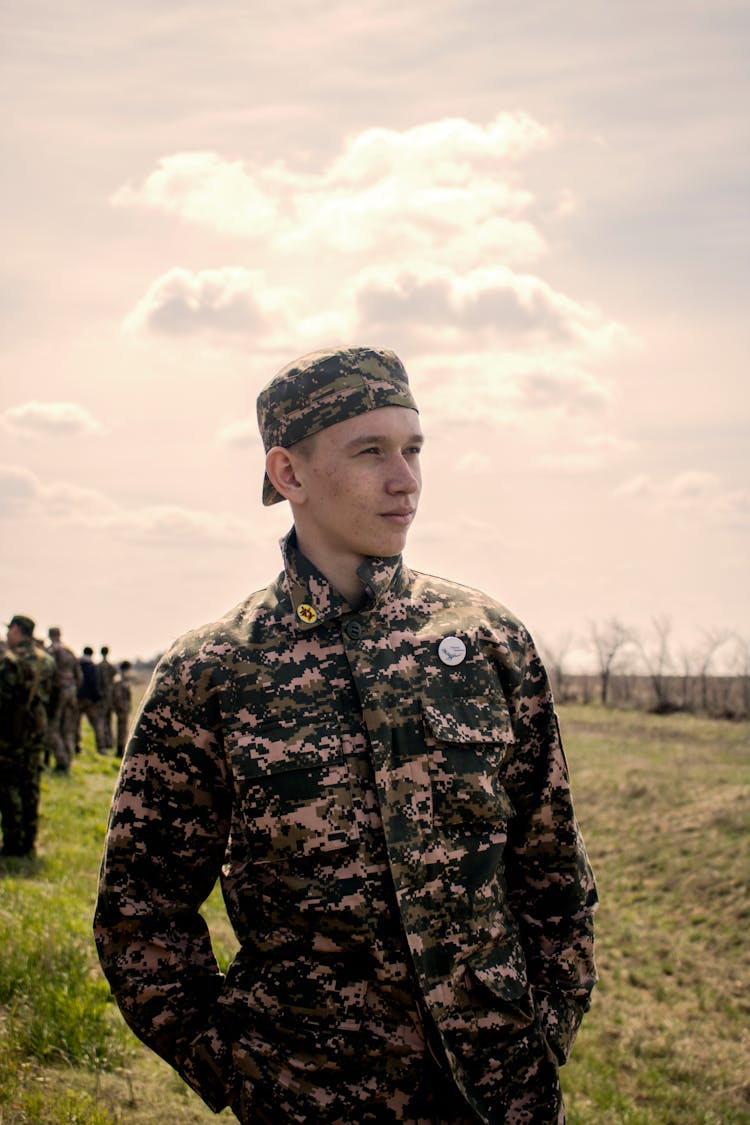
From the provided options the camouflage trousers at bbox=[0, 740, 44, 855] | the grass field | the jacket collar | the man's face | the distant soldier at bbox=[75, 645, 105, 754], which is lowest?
the grass field

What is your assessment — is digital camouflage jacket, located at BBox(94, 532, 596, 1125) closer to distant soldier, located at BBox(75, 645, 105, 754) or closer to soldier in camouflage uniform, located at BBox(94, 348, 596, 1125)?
soldier in camouflage uniform, located at BBox(94, 348, 596, 1125)

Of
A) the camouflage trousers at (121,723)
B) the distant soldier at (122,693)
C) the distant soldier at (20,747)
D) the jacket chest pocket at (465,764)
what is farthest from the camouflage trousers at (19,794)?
the camouflage trousers at (121,723)

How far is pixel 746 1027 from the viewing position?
8.21 metres

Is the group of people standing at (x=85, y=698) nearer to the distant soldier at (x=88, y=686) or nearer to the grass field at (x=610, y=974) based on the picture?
the distant soldier at (x=88, y=686)

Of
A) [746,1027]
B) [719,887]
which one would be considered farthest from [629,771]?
[746,1027]

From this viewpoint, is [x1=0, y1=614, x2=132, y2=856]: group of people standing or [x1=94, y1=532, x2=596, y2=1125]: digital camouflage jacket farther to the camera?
[x1=0, y1=614, x2=132, y2=856]: group of people standing

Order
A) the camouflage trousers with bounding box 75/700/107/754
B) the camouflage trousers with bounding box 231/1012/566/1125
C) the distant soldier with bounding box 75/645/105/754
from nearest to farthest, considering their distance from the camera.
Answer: the camouflage trousers with bounding box 231/1012/566/1125 → the distant soldier with bounding box 75/645/105/754 → the camouflage trousers with bounding box 75/700/107/754

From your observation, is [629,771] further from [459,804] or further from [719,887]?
[459,804]

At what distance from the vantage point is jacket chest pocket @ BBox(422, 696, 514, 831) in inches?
102

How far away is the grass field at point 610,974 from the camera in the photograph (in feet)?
16.2

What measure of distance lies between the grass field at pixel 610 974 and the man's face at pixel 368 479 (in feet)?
9.44

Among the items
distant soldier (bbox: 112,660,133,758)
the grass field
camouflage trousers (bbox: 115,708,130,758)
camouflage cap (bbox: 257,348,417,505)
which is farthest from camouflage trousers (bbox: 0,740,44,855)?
camouflage trousers (bbox: 115,708,130,758)

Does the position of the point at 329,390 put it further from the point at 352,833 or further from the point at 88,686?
the point at 88,686

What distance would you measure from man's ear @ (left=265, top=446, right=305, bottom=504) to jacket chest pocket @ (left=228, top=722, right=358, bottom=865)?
2.10 ft
